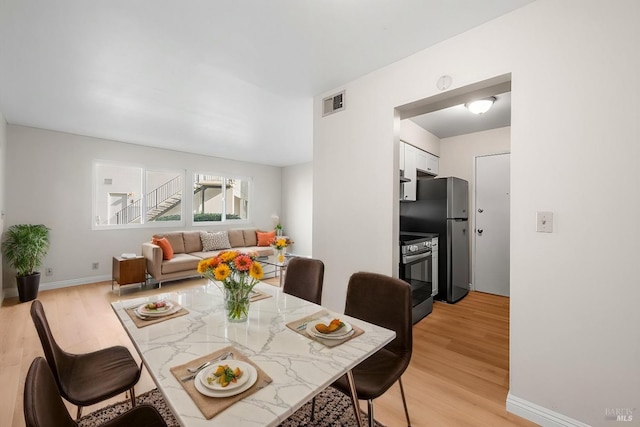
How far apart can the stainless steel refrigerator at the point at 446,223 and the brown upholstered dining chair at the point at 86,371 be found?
357 centimetres

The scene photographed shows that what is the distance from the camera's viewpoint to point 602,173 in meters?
1.45

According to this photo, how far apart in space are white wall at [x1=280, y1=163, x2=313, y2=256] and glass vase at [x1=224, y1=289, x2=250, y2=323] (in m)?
5.61

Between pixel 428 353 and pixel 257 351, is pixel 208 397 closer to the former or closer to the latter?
pixel 257 351

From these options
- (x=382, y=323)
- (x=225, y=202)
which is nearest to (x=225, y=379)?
(x=382, y=323)

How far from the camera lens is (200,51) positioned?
7.12ft

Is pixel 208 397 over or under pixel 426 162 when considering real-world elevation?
under

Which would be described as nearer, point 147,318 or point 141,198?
point 147,318

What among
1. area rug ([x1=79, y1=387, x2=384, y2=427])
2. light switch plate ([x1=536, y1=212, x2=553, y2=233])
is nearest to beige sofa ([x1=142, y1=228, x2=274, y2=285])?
area rug ([x1=79, y1=387, x2=384, y2=427])

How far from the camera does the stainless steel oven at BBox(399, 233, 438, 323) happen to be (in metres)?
3.05

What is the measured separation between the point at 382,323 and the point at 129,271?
411 centimetres

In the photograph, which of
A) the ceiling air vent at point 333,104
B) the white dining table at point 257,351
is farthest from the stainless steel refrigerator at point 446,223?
the white dining table at point 257,351

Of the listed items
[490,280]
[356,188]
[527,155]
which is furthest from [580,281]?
[490,280]

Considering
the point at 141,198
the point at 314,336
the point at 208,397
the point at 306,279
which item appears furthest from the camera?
the point at 141,198

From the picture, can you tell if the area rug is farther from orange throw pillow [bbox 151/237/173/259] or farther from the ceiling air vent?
orange throw pillow [bbox 151/237/173/259]
